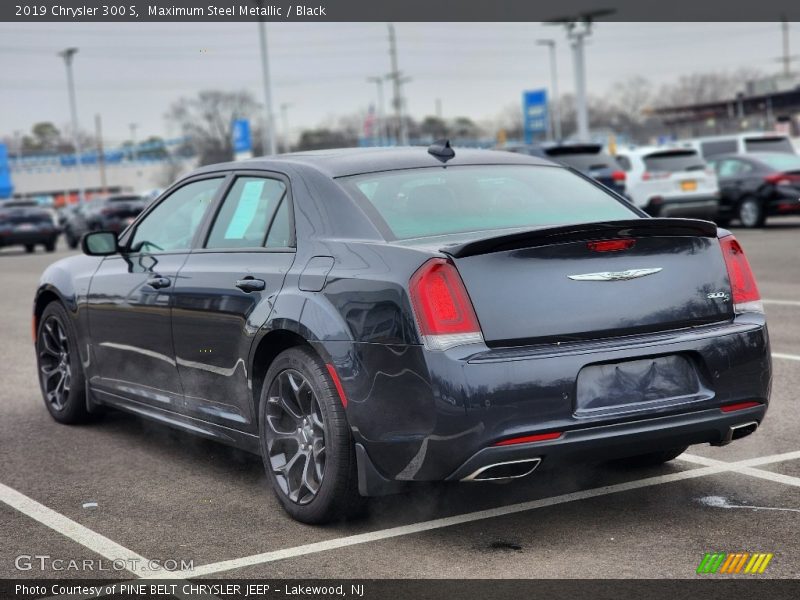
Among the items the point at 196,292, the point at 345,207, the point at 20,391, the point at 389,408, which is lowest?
the point at 20,391

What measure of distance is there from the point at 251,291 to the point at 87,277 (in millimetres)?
2062

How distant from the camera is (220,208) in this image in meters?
5.73

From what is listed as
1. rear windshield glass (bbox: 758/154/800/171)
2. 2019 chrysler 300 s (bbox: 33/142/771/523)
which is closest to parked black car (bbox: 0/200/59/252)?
rear windshield glass (bbox: 758/154/800/171)

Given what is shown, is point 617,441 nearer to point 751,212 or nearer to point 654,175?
point 654,175

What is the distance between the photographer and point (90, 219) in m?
35.8

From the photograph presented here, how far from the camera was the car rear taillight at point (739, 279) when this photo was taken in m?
4.73

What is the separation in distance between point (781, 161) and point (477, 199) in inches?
736

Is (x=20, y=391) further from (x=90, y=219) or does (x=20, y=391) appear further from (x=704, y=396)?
(x=90, y=219)

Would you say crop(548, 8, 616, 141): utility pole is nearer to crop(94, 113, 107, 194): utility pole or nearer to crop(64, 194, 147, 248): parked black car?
crop(64, 194, 147, 248): parked black car

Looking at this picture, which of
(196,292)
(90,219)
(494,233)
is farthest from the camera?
(90,219)

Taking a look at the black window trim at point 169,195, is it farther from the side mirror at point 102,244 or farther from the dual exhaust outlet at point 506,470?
the dual exhaust outlet at point 506,470

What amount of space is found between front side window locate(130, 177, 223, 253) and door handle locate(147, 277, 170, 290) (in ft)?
0.63

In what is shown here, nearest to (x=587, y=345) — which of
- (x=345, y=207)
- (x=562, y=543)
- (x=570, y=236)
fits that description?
(x=570, y=236)

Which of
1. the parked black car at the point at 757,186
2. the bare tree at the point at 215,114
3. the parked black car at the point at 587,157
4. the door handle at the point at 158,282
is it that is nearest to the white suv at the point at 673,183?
the parked black car at the point at 757,186
